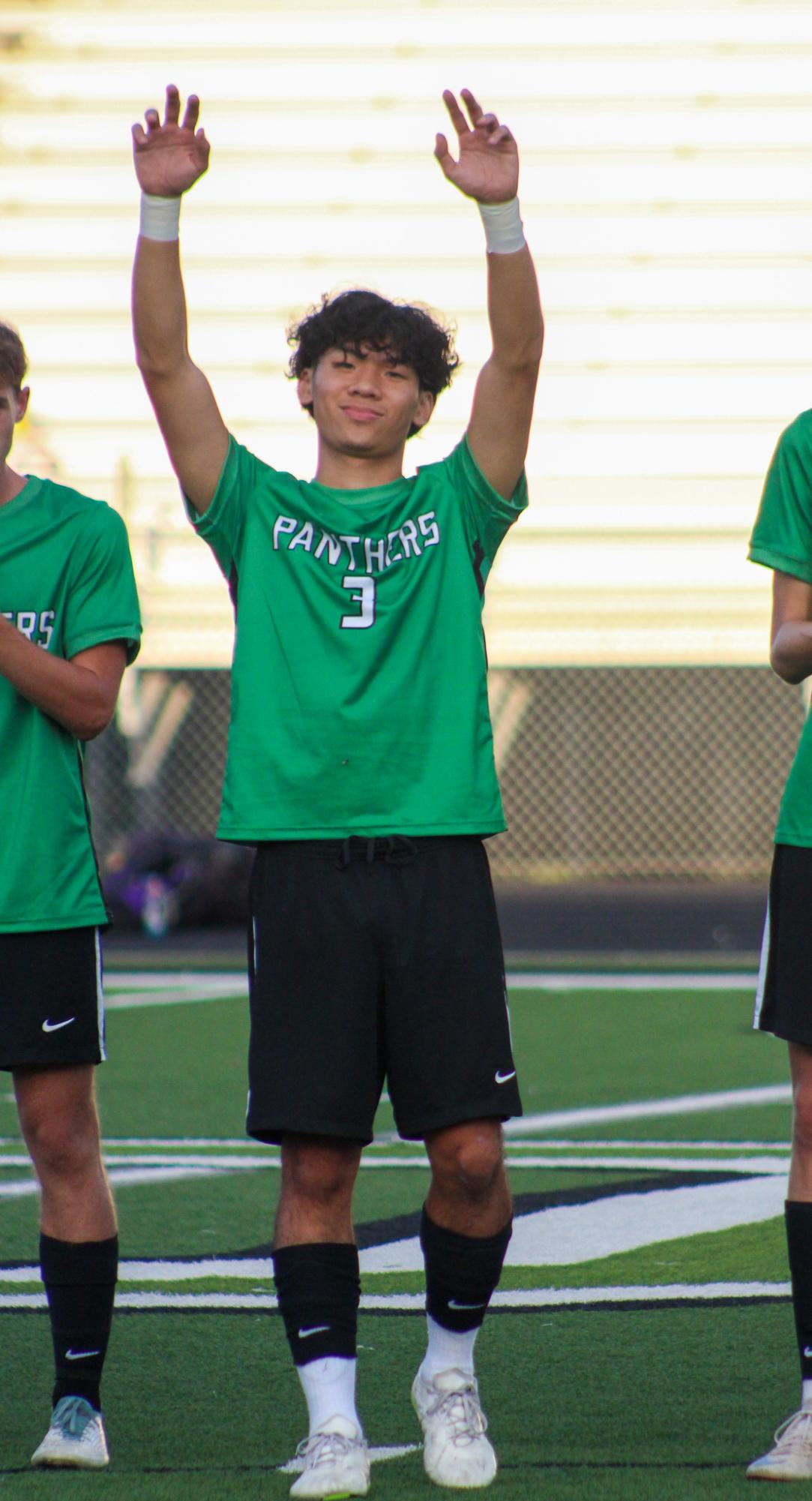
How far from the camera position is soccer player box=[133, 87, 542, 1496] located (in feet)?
9.77

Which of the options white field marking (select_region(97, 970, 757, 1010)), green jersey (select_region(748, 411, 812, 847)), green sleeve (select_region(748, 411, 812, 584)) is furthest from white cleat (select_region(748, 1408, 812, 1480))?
white field marking (select_region(97, 970, 757, 1010))

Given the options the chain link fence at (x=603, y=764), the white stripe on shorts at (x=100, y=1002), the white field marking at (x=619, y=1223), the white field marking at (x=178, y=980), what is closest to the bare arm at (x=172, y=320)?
the white stripe on shorts at (x=100, y=1002)

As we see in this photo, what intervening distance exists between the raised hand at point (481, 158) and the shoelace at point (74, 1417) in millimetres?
1851

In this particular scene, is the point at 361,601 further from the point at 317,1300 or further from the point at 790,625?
the point at 317,1300

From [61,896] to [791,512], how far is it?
1.23m

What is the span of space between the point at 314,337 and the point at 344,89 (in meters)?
16.5

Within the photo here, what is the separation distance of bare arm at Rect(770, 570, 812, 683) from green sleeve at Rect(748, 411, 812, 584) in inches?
0.7

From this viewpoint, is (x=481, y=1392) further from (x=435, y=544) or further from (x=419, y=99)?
(x=419, y=99)

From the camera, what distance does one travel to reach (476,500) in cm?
315

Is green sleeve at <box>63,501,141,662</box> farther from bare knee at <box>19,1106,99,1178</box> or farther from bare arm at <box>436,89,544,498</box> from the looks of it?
bare knee at <box>19,1106,99,1178</box>

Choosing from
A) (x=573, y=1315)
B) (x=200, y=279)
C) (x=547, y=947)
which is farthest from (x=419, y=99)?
(x=573, y=1315)

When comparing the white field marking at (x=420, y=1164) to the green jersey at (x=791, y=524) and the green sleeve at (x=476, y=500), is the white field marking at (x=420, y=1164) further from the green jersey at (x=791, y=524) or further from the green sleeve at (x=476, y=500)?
the green sleeve at (x=476, y=500)

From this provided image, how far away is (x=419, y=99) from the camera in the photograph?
18672mm

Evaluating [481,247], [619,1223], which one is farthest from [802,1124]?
[481,247]
